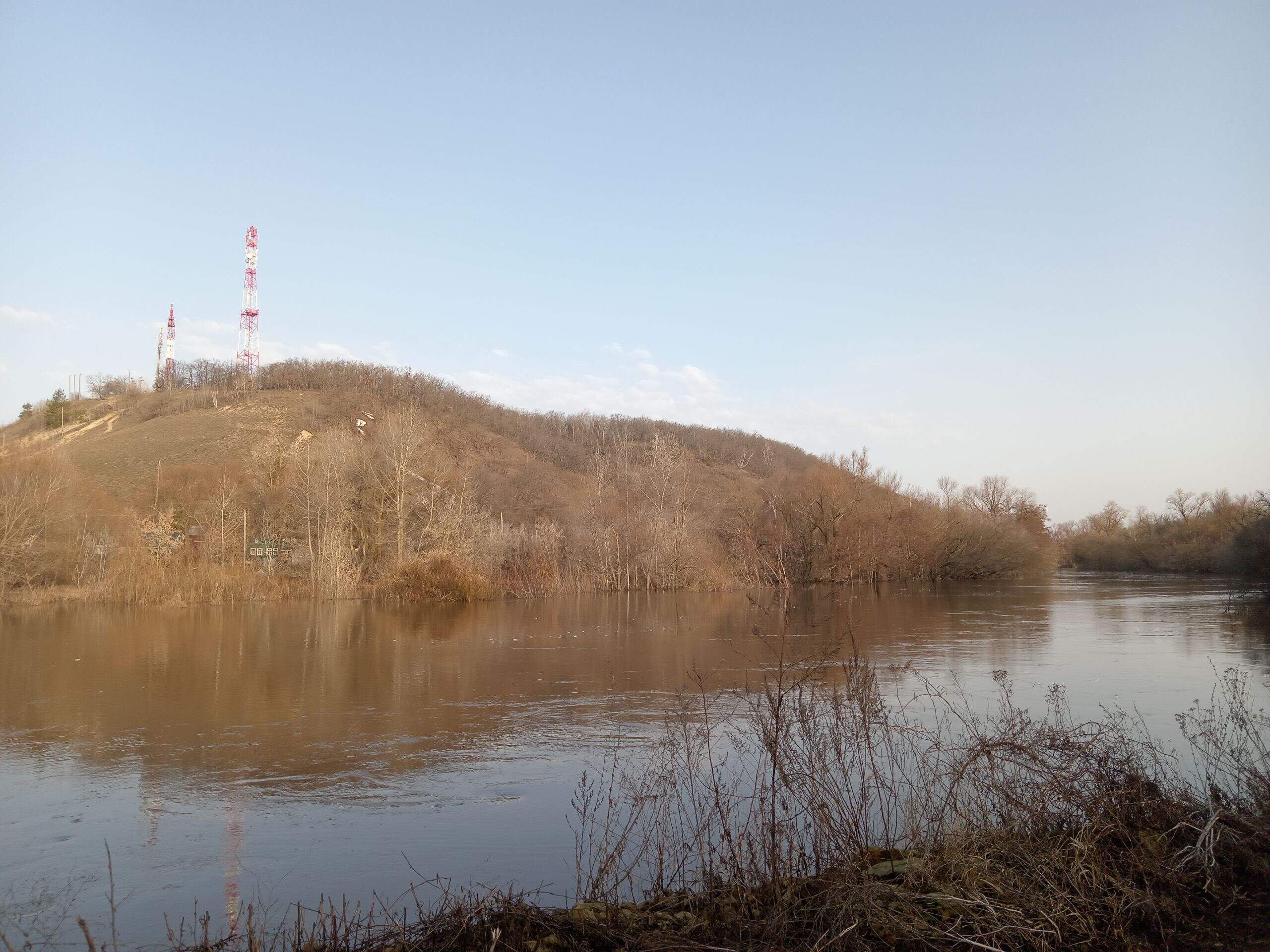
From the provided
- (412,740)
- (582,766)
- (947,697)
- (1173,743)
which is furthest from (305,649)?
(1173,743)

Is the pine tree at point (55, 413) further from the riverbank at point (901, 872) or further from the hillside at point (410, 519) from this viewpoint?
the riverbank at point (901, 872)

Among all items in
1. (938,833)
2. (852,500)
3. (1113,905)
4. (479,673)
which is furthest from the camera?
(852,500)

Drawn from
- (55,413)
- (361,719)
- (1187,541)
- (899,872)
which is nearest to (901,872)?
(899,872)

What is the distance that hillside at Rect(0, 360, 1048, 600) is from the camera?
108 feet

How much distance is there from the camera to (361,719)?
40.0 feet

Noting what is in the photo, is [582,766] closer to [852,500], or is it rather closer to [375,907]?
[375,907]

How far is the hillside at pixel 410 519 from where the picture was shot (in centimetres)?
3281

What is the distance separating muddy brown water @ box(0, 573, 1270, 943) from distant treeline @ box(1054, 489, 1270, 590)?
25.9 ft

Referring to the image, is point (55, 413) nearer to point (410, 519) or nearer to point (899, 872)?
point (410, 519)

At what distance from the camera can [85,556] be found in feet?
106

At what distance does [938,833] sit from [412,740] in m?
7.22

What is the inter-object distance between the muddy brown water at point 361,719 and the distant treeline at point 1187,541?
788 centimetres

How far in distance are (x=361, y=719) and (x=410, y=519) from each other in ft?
88.6

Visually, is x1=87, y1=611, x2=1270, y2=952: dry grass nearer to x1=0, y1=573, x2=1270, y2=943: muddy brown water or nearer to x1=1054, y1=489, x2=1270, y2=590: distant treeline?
x1=0, y1=573, x2=1270, y2=943: muddy brown water
